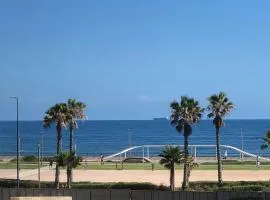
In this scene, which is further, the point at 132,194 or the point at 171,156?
the point at 171,156

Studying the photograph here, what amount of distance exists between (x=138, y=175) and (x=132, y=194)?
125 feet

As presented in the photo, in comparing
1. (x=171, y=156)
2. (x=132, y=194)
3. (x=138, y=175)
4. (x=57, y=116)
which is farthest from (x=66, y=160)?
(x=132, y=194)

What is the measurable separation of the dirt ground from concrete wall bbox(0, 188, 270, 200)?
2774 cm

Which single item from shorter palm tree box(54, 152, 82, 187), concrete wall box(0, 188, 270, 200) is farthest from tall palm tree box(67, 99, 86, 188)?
concrete wall box(0, 188, 270, 200)

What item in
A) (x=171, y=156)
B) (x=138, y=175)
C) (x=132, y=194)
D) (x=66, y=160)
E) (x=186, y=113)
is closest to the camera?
(x=132, y=194)

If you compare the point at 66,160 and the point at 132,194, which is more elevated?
the point at 66,160

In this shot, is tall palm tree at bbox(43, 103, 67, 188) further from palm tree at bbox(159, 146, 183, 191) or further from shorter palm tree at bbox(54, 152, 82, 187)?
palm tree at bbox(159, 146, 183, 191)

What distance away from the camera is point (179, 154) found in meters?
61.7

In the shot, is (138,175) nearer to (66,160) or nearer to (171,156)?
(66,160)

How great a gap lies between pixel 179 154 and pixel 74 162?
11.0 meters

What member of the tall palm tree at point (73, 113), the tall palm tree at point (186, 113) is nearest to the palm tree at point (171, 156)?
the tall palm tree at point (186, 113)

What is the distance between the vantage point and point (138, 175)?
3150 inches

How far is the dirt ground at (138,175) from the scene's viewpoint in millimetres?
73812

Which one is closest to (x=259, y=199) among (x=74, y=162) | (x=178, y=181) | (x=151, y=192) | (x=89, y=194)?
(x=151, y=192)
